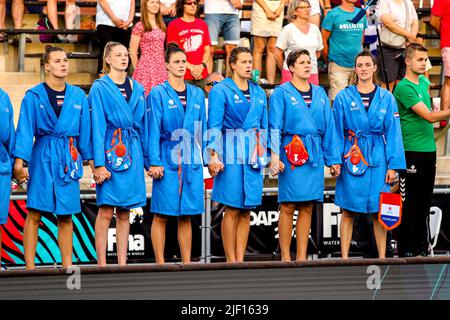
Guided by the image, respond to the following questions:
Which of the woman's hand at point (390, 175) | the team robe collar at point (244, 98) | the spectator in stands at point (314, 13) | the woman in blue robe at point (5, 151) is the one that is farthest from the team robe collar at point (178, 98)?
the spectator in stands at point (314, 13)

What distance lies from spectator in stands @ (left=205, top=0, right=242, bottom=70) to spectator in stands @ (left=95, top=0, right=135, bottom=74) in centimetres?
91

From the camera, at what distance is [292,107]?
12.5 metres

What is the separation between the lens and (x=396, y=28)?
51.8 ft

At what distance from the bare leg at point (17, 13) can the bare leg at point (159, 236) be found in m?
4.54

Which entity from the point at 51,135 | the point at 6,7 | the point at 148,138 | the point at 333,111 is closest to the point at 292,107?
the point at 333,111

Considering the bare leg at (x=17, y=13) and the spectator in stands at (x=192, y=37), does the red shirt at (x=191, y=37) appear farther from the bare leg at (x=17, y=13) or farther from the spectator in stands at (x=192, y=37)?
the bare leg at (x=17, y=13)

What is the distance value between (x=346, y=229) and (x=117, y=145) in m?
2.42

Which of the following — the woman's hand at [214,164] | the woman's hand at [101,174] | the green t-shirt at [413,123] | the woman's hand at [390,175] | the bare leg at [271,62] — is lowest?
the woman's hand at [390,175]

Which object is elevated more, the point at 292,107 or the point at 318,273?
the point at 292,107

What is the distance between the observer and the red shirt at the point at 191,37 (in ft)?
48.9

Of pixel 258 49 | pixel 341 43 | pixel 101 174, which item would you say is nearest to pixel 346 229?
pixel 101 174

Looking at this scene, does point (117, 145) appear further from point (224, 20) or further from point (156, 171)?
point (224, 20)

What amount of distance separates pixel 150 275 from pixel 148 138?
217cm
